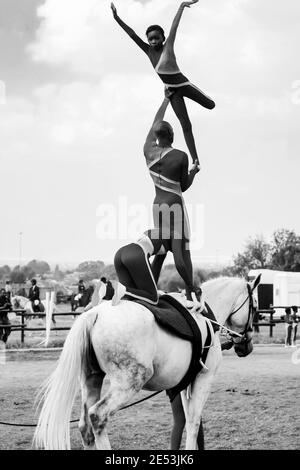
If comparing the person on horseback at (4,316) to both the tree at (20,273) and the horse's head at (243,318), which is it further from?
the tree at (20,273)

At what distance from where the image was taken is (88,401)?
516 centimetres

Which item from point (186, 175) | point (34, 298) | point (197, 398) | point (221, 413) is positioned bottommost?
point (221, 413)

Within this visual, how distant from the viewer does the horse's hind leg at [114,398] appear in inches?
190

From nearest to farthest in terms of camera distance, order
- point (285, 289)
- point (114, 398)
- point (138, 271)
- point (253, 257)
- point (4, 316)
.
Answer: point (114, 398) → point (138, 271) → point (4, 316) → point (285, 289) → point (253, 257)

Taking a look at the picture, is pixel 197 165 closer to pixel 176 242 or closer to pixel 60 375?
pixel 176 242

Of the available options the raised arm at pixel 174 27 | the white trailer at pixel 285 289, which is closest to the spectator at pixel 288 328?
the white trailer at pixel 285 289

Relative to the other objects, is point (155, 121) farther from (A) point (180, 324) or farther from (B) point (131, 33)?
(A) point (180, 324)

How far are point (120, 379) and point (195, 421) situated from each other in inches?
43.2

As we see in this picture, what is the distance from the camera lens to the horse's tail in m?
4.89

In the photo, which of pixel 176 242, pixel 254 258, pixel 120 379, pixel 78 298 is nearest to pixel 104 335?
pixel 120 379

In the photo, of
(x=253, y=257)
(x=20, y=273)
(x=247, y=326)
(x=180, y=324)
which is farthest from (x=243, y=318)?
(x=253, y=257)

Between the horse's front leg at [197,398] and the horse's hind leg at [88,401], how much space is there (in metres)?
0.97

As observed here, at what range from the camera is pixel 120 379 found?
5004 millimetres

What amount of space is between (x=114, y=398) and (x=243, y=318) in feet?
7.42
